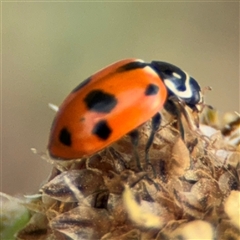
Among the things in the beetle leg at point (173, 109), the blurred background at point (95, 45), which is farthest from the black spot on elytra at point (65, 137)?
the blurred background at point (95, 45)

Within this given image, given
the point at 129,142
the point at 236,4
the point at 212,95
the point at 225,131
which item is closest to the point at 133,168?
the point at 129,142

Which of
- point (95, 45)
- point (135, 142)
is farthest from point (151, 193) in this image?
point (95, 45)

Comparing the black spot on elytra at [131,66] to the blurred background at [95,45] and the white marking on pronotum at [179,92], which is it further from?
the blurred background at [95,45]

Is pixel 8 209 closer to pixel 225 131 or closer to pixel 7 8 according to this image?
pixel 225 131

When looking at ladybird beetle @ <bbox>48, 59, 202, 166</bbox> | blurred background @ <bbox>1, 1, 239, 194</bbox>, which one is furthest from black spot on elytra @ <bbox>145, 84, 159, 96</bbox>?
blurred background @ <bbox>1, 1, 239, 194</bbox>

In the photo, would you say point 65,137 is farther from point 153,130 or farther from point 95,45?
point 95,45

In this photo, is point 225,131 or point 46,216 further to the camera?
point 225,131
